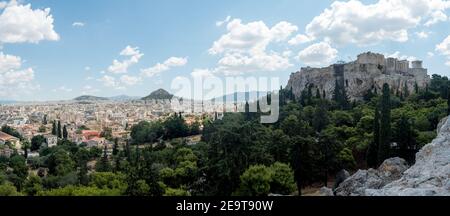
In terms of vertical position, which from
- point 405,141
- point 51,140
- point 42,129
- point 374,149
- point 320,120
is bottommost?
point 51,140

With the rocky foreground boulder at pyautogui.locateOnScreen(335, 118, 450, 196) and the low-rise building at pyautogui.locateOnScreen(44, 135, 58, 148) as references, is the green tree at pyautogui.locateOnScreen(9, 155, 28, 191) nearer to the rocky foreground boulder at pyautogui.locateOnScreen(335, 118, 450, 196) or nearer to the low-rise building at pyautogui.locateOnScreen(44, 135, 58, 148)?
the low-rise building at pyautogui.locateOnScreen(44, 135, 58, 148)

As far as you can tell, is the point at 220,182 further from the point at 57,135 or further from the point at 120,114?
the point at 120,114

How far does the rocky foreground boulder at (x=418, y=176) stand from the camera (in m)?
4.69

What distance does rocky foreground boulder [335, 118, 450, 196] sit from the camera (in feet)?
15.4

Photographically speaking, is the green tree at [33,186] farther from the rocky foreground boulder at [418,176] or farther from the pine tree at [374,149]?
the pine tree at [374,149]

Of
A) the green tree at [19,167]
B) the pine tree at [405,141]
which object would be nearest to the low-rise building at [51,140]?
the green tree at [19,167]

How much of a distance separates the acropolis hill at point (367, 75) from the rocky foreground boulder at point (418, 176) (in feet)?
110

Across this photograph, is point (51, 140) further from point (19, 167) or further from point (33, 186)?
point (33, 186)

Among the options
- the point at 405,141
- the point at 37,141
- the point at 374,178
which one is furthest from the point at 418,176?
the point at 37,141

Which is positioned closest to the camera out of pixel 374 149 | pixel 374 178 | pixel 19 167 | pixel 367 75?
pixel 374 178

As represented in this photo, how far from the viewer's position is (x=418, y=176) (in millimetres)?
6477

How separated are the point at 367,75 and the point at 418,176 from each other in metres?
46.4
